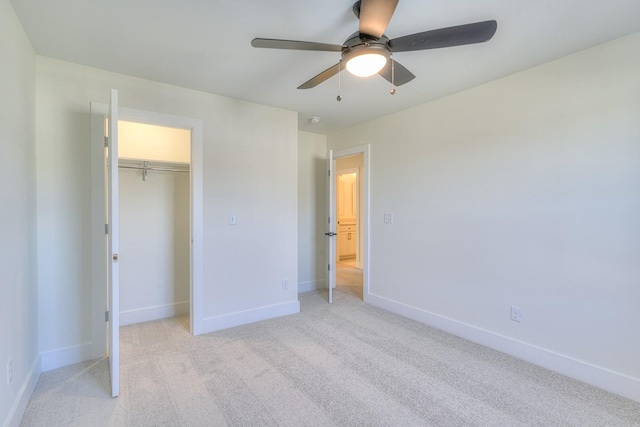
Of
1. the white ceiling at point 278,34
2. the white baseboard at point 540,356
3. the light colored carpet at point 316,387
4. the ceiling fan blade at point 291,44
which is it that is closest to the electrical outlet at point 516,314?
the white baseboard at point 540,356

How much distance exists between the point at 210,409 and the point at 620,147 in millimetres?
3224

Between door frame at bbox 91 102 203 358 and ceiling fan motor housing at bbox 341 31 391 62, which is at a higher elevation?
ceiling fan motor housing at bbox 341 31 391 62

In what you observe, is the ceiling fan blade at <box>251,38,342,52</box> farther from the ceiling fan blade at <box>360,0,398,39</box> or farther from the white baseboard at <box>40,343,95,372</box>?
the white baseboard at <box>40,343,95,372</box>

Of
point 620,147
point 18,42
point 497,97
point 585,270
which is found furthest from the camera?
point 497,97

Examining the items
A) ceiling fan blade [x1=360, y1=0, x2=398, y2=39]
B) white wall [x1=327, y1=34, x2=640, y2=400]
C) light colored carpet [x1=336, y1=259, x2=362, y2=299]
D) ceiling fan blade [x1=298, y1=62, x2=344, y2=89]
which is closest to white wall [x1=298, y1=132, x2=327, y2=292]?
light colored carpet [x1=336, y1=259, x2=362, y2=299]

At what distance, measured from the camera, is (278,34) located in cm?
196

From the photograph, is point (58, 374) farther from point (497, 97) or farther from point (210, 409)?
point (497, 97)

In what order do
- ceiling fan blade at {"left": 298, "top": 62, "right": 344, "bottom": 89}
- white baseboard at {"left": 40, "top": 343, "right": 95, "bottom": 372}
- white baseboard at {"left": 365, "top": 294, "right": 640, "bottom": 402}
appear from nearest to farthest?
ceiling fan blade at {"left": 298, "top": 62, "right": 344, "bottom": 89}, white baseboard at {"left": 365, "top": 294, "right": 640, "bottom": 402}, white baseboard at {"left": 40, "top": 343, "right": 95, "bottom": 372}

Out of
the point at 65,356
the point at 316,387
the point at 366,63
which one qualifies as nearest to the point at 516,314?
the point at 316,387

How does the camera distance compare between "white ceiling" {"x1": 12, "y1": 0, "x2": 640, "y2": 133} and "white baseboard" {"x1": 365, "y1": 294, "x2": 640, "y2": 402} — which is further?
"white baseboard" {"x1": 365, "y1": 294, "x2": 640, "y2": 402}

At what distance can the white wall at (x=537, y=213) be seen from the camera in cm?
204

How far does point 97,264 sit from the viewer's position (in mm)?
2496

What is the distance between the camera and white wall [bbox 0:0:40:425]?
1567 millimetres

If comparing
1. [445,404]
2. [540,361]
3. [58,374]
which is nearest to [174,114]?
[58,374]
